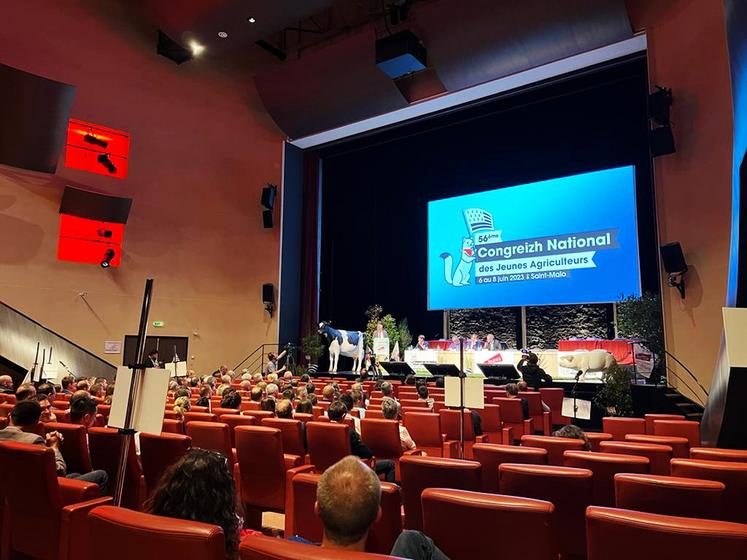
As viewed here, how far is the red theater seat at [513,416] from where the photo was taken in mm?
6184

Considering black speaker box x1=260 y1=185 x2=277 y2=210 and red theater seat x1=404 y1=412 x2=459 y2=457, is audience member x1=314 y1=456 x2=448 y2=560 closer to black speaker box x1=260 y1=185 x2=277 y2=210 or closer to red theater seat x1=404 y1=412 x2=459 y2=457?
red theater seat x1=404 y1=412 x2=459 y2=457

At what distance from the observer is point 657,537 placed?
5.19 feet

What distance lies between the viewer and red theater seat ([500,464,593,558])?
239 cm

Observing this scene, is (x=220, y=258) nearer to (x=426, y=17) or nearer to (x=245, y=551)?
(x=426, y=17)

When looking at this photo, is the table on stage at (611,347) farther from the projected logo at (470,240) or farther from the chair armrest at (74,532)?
the chair armrest at (74,532)

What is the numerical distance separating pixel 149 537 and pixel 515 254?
12.4 m

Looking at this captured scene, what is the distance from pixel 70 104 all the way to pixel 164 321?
5.15 metres

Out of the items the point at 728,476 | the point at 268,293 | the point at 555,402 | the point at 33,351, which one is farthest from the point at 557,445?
the point at 268,293

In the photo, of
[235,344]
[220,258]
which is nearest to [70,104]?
[220,258]

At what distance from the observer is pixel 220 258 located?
47.0 feet

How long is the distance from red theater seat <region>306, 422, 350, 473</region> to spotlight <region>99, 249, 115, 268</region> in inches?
378

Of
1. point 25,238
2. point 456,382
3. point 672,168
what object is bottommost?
point 456,382

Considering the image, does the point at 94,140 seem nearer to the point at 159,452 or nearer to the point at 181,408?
the point at 181,408

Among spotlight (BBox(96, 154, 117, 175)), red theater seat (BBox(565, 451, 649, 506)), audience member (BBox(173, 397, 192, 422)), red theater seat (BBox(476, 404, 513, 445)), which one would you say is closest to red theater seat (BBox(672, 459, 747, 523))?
red theater seat (BBox(565, 451, 649, 506))
